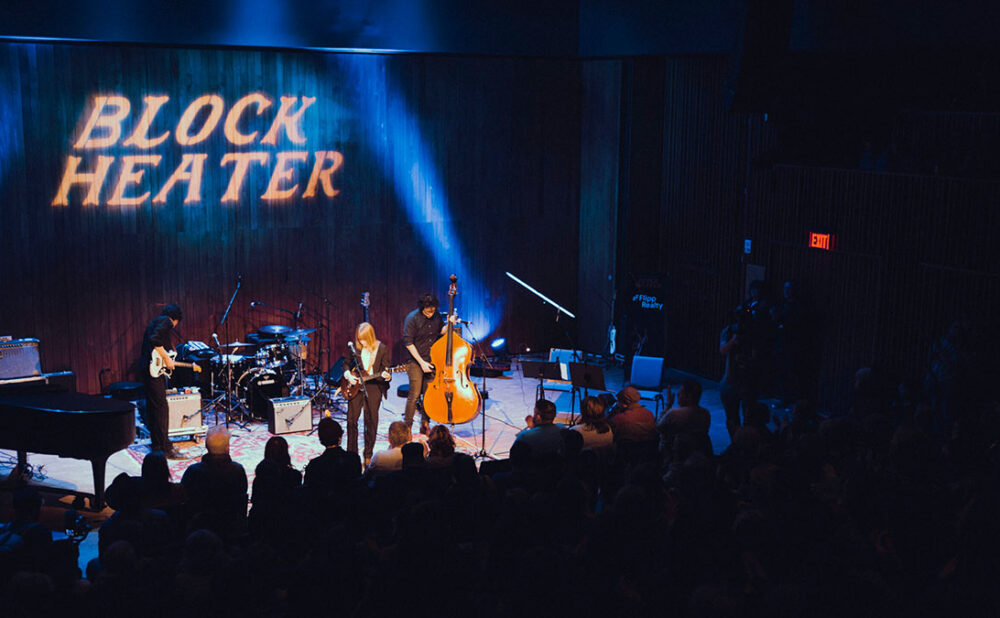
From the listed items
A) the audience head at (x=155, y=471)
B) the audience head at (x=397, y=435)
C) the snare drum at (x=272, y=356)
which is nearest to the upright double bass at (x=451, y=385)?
the snare drum at (x=272, y=356)

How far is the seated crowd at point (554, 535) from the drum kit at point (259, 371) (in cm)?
421

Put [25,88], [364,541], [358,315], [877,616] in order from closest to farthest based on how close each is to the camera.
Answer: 1. [877,616]
2. [364,541]
3. [25,88]
4. [358,315]

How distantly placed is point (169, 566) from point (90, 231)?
24.4 feet

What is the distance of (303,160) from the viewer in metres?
12.6

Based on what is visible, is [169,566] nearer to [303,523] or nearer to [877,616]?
[303,523]

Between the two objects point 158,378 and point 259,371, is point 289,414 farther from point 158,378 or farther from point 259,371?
point 158,378

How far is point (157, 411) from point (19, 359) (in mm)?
1732

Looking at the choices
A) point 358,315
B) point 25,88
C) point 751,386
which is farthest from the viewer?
point 358,315

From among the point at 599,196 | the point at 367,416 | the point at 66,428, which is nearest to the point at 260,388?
the point at 367,416

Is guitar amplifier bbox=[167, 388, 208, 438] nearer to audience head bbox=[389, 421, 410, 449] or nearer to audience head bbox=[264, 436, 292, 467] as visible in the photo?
audience head bbox=[389, 421, 410, 449]

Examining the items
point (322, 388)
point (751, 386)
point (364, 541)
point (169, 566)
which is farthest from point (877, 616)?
point (322, 388)

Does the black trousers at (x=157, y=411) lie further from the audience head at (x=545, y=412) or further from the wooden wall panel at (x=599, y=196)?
the wooden wall panel at (x=599, y=196)

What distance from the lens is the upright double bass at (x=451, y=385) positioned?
32.7ft

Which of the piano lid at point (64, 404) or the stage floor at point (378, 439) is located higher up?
the piano lid at point (64, 404)
